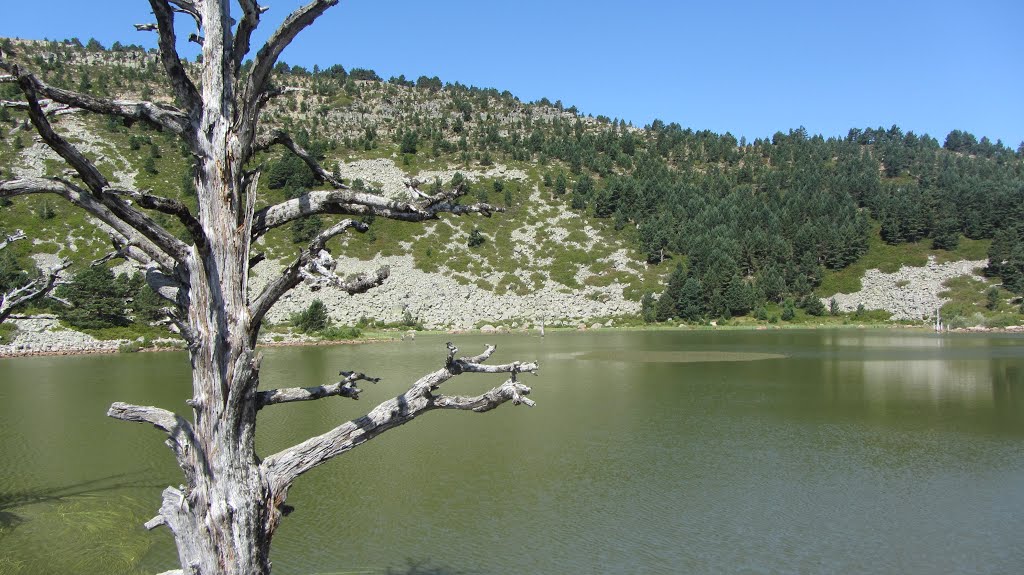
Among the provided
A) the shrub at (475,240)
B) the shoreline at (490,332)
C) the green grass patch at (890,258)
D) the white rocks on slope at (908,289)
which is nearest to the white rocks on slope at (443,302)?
the shoreline at (490,332)

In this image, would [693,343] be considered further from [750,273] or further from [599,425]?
[750,273]

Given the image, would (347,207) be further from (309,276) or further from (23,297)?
(23,297)

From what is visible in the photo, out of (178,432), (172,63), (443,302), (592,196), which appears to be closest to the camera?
(172,63)

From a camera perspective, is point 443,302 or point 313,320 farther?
point 443,302

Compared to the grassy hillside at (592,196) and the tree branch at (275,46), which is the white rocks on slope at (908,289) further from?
the tree branch at (275,46)

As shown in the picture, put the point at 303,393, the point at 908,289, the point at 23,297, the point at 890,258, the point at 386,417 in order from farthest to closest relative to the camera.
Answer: the point at 890,258 < the point at 908,289 < the point at 23,297 < the point at 303,393 < the point at 386,417

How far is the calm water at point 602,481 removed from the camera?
1057 centimetres

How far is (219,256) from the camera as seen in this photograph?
14.0 feet

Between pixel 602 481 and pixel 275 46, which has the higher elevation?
pixel 275 46

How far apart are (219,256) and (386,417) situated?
1612 mm

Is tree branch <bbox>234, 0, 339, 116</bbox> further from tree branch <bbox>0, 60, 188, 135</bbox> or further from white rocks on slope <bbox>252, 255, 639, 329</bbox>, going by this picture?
white rocks on slope <bbox>252, 255, 639, 329</bbox>

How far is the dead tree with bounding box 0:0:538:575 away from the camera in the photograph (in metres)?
4.19

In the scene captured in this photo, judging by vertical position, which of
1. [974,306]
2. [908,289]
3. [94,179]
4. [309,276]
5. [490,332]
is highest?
[94,179]

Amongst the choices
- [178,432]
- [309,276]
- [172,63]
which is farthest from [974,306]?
[172,63]
